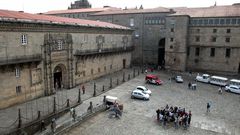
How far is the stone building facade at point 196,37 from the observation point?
3988 centimetres

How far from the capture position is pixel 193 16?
4272 centimetres

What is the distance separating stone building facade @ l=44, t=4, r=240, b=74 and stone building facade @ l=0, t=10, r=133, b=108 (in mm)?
13608

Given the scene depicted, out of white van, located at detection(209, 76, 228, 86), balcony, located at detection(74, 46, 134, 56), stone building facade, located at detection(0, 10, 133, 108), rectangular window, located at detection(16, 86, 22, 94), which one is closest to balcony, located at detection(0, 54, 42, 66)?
stone building facade, located at detection(0, 10, 133, 108)

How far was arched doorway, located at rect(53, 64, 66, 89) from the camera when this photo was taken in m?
29.0

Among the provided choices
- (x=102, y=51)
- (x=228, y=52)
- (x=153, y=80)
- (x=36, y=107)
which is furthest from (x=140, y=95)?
(x=228, y=52)

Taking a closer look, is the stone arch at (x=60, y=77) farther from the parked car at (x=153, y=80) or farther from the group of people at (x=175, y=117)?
the group of people at (x=175, y=117)

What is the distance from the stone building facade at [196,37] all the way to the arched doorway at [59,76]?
22347mm

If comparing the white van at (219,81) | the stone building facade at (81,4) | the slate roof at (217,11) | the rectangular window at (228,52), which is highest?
the stone building facade at (81,4)

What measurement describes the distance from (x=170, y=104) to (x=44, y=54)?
15499 mm

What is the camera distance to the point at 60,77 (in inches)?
1176

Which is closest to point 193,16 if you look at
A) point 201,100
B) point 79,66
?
point 201,100

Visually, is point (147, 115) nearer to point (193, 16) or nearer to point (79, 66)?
point (79, 66)

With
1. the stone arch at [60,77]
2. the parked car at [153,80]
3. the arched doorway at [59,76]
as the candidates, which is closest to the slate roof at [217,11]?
the parked car at [153,80]

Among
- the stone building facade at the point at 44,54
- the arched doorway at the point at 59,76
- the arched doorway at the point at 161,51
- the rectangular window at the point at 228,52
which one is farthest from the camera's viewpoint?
the arched doorway at the point at 161,51
